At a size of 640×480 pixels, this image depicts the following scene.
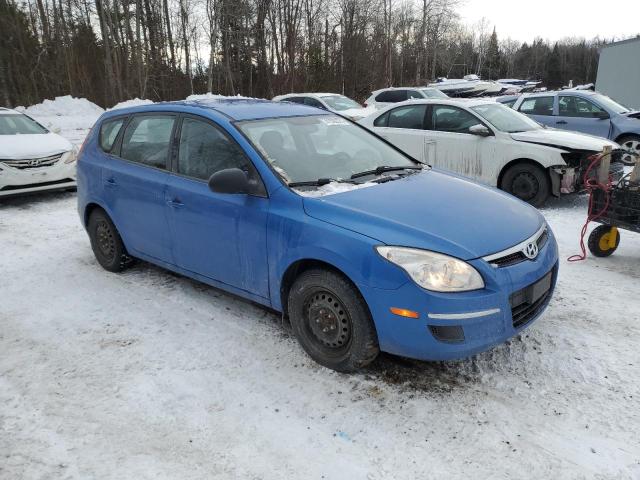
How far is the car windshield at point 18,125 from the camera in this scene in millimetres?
8914

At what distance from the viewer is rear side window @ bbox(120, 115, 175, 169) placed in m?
4.27

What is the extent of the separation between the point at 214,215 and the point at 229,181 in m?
0.46

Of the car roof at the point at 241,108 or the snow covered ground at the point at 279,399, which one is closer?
the snow covered ground at the point at 279,399

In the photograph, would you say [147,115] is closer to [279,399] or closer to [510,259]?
[279,399]

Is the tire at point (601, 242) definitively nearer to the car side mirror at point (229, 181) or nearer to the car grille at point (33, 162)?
the car side mirror at point (229, 181)

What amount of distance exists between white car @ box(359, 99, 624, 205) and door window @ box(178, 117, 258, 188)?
4709 mm

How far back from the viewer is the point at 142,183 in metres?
4.36

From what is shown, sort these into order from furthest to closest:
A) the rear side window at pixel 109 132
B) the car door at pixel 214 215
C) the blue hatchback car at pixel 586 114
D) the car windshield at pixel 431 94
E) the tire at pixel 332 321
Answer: the car windshield at pixel 431 94
the blue hatchback car at pixel 586 114
the rear side window at pixel 109 132
the car door at pixel 214 215
the tire at pixel 332 321

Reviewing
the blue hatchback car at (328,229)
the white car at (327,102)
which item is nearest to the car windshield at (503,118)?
the blue hatchback car at (328,229)

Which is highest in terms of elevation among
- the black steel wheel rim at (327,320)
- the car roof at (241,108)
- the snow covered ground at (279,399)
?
the car roof at (241,108)

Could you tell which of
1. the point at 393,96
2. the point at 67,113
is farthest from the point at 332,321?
the point at 67,113

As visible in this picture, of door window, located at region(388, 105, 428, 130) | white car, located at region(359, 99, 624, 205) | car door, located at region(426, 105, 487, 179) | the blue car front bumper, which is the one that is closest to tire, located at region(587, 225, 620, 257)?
white car, located at region(359, 99, 624, 205)

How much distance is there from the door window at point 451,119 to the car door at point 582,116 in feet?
13.6

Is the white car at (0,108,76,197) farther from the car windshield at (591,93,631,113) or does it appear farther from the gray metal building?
the gray metal building
